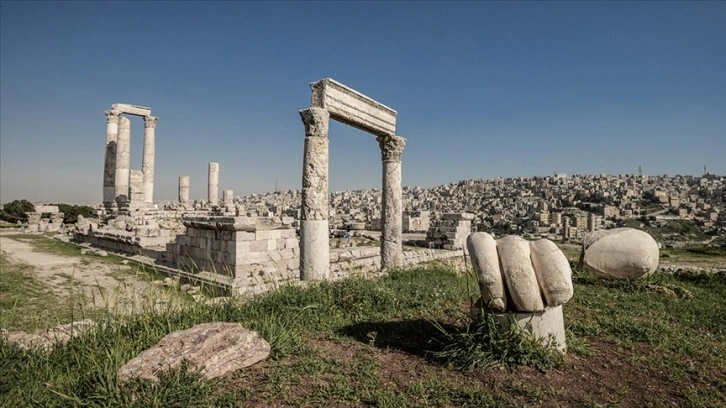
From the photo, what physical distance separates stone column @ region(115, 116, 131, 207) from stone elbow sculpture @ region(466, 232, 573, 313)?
29.3m

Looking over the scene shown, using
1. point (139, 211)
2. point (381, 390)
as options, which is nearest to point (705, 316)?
point (381, 390)

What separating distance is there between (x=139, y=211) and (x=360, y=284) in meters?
25.0

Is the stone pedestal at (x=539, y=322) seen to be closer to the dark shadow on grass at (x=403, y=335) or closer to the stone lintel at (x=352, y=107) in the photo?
the dark shadow on grass at (x=403, y=335)

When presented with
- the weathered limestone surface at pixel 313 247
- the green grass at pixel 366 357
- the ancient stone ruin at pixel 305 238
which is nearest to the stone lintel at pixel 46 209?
the ancient stone ruin at pixel 305 238

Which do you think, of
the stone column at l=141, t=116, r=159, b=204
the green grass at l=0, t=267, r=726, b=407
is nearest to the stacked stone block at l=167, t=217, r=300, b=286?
the green grass at l=0, t=267, r=726, b=407

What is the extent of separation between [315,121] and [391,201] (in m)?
3.88

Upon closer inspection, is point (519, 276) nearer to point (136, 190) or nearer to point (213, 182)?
point (136, 190)

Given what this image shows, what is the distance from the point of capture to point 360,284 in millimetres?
6383

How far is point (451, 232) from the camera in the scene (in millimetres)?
18906

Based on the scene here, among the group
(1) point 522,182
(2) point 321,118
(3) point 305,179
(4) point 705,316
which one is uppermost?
(1) point 522,182

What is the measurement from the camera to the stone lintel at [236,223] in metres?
9.79

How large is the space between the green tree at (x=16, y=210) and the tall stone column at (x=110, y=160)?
51.6ft

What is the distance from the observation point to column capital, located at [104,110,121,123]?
2766 centimetres

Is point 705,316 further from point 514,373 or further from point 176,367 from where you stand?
point 176,367
